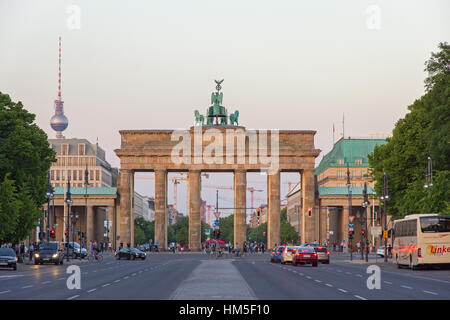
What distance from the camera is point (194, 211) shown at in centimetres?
13638

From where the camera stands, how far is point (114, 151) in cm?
13538

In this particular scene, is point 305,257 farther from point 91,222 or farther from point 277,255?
point 91,222

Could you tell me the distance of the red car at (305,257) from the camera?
67.4 meters

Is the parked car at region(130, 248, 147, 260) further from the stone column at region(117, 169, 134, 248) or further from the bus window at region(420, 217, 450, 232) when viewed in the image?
the bus window at region(420, 217, 450, 232)

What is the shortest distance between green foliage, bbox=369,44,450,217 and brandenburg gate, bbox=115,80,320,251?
45.5 m

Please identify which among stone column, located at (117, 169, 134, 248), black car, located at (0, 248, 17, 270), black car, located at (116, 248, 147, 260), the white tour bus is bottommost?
black car, located at (116, 248, 147, 260)

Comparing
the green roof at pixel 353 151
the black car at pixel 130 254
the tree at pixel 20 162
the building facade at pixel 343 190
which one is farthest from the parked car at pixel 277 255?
the green roof at pixel 353 151

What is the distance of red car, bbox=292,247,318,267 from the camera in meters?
67.4

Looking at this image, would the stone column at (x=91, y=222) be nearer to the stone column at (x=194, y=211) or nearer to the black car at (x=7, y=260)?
the stone column at (x=194, y=211)

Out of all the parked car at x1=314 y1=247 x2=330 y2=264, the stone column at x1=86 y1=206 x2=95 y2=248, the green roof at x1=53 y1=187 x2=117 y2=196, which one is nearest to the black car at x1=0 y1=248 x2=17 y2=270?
the parked car at x1=314 y1=247 x2=330 y2=264

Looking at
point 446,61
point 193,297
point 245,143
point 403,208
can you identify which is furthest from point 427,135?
point 245,143

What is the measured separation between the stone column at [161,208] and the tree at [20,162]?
57.1 meters

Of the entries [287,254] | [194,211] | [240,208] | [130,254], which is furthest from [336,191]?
[287,254]

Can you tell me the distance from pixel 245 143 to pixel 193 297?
108 m
